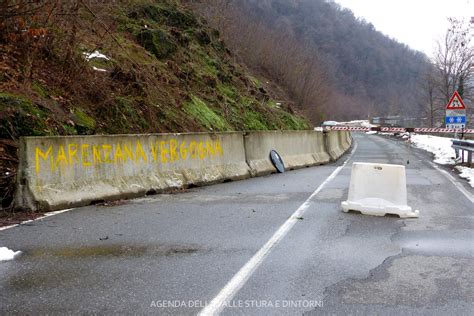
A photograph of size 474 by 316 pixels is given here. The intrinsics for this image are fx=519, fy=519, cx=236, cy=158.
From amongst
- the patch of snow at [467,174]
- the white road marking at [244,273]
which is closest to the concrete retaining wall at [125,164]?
the white road marking at [244,273]

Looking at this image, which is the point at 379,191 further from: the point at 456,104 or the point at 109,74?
the point at 456,104

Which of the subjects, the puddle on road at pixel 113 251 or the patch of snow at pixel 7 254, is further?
the puddle on road at pixel 113 251

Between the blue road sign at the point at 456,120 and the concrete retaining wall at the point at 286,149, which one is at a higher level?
the blue road sign at the point at 456,120

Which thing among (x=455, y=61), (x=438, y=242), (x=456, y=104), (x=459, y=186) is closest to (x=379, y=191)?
(x=438, y=242)

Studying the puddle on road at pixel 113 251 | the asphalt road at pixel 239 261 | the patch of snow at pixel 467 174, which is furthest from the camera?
the patch of snow at pixel 467 174

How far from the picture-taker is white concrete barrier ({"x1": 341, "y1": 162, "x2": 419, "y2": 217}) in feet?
28.6

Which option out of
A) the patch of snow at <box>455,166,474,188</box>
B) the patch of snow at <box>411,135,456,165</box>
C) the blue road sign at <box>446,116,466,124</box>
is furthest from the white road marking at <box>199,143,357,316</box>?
the blue road sign at <box>446,116,466,124</box>

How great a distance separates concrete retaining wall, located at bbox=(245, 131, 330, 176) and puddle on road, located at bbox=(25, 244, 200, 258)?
28.1 ft

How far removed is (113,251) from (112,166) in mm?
3988

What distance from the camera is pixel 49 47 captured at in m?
14.2

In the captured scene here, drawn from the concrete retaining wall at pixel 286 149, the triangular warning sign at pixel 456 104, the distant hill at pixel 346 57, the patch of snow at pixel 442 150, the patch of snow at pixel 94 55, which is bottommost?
the patch of snow at pixel 442 150

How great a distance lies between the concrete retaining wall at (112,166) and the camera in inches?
332

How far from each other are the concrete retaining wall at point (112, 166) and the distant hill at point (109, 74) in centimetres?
187

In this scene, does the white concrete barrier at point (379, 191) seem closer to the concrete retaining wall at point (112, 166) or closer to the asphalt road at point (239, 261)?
the asphalt road at point (239, 261)
